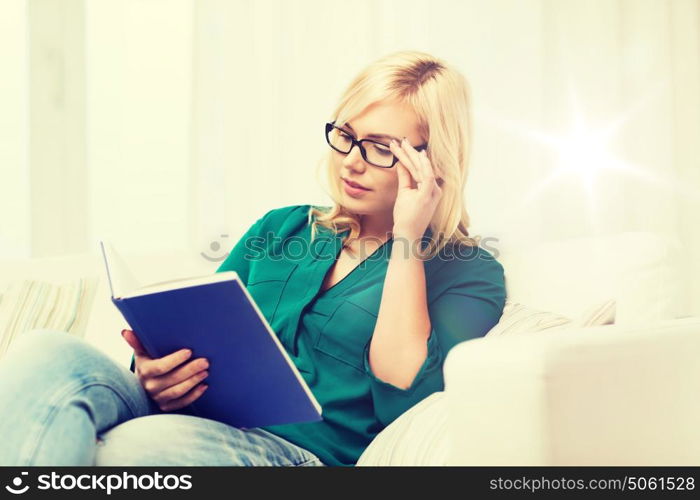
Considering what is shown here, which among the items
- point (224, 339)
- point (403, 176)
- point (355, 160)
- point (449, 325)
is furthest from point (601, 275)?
point (224, 339)

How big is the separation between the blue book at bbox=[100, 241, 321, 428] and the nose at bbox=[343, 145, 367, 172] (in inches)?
19.9

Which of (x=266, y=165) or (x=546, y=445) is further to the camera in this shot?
(x=266, y=165)

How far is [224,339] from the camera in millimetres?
914

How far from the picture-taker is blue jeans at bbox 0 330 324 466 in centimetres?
78

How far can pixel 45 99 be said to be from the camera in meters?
2.52

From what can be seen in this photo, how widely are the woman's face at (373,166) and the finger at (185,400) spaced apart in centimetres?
54

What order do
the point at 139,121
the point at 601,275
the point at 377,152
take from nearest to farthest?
1. the point at 601,275
2. the point at 377,152
3. the point at 139,121

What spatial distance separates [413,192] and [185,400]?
539mm

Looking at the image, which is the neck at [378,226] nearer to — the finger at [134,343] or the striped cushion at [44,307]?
the finger at [134,343]

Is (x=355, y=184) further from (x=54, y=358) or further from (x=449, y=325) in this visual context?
(x=54, y=358)
